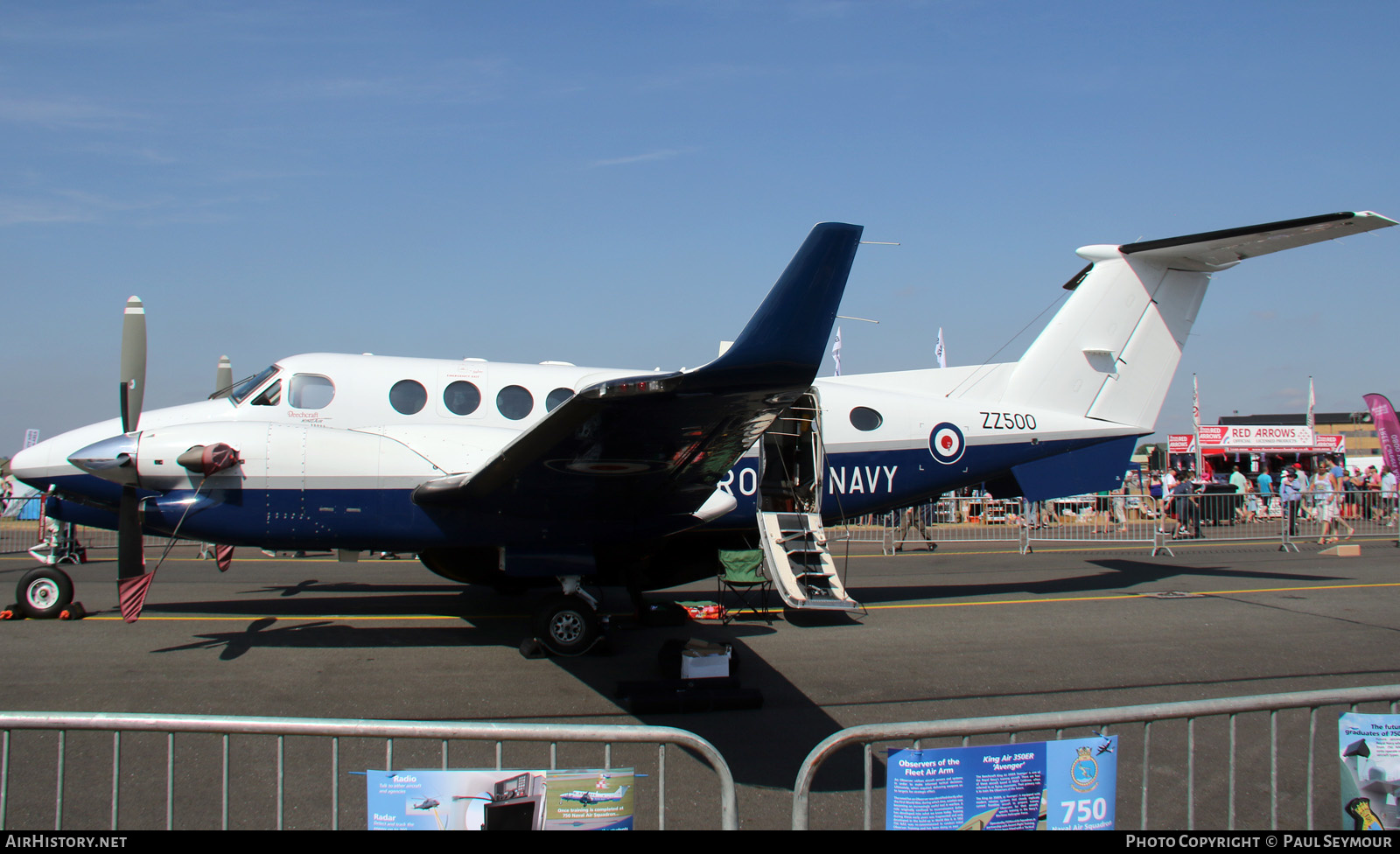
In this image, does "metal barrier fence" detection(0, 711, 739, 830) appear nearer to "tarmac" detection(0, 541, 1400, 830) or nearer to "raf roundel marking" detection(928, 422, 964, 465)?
"tarmac" detection(0, 541, 1400, 830)

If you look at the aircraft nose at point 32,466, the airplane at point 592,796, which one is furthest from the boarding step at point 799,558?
the aircraft nose at point 32,466

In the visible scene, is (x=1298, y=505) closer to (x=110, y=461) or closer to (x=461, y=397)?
(x=461, y=397)

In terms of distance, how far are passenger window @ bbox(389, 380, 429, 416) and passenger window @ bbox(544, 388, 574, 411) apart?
1.32m

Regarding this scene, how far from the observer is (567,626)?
24.5 feet

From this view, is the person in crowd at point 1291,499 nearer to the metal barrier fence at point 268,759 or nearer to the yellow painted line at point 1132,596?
the yellow painted line at point 1132,596

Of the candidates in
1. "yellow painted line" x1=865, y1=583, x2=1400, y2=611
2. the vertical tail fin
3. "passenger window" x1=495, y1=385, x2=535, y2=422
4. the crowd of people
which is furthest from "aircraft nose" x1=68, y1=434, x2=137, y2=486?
the crowd of people

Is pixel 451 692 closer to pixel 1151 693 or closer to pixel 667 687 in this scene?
pixel 667 687

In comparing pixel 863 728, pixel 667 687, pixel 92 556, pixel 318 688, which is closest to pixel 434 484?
pixel 318 688

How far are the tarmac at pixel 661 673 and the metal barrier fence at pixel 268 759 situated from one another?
3cm

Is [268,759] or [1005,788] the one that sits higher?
[1005,788]

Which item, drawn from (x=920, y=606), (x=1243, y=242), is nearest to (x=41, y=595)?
(x=920, y=606)

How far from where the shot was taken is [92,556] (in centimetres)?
1555

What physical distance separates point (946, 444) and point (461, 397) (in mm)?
6097

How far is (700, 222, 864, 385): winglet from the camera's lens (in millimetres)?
4180
